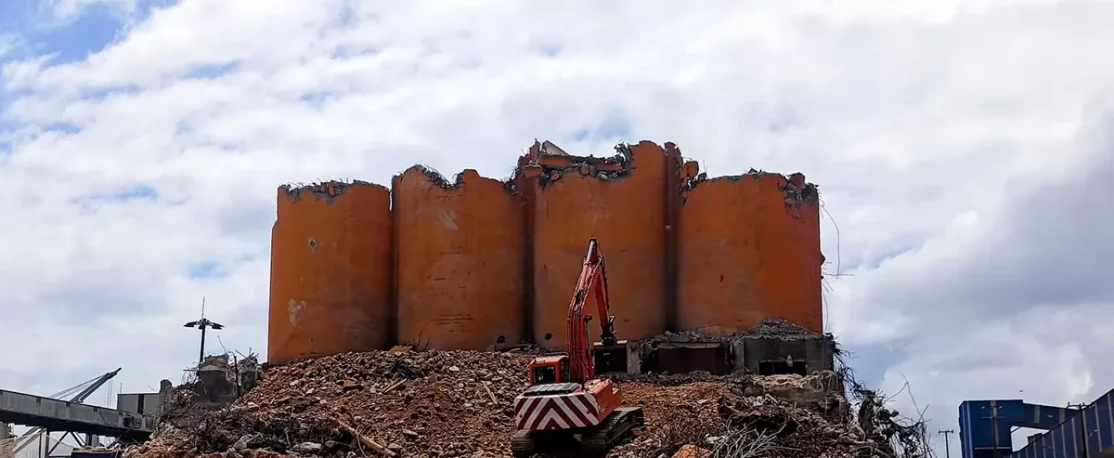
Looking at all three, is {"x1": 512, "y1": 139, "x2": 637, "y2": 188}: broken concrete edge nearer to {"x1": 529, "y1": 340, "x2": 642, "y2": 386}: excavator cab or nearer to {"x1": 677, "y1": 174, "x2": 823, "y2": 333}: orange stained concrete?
{"x1": 677, "y1": 174, "x2": 823, "y2": 333}: orange stained concrete

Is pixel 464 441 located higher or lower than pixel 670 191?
lower

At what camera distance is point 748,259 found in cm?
2756

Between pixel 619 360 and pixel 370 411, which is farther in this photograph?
pixel 619 360

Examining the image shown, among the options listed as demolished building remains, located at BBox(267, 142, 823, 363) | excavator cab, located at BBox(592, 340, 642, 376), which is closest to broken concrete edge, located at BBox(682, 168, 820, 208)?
demolished building remains, located at BBox(267, 142, 823, 363)

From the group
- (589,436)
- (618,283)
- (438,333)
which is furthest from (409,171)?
(589,436)

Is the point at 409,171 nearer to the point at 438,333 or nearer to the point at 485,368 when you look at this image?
the point at 438,333

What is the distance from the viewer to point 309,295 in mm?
29844

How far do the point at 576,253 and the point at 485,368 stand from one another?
4.71m

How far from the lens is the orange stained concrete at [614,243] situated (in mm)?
28656

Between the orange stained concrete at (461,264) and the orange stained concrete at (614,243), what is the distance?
979 mm

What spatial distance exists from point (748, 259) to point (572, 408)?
1108cm

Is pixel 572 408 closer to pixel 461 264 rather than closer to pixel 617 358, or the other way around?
pixel 617 358

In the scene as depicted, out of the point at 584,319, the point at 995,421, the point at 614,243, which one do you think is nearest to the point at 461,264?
the point at 614,243

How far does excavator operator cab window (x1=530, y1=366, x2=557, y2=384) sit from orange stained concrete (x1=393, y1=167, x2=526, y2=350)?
1051 cm
